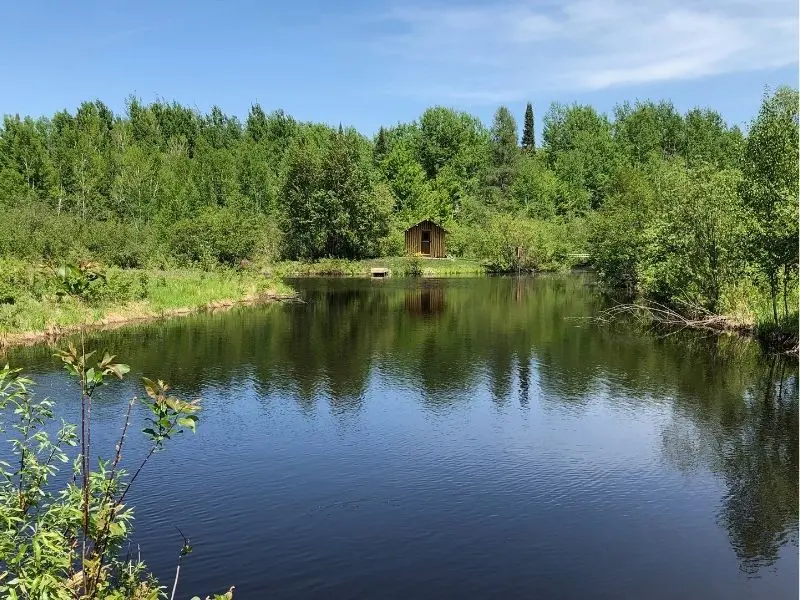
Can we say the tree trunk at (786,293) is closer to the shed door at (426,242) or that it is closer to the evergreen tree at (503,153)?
the shed door at (426,242)

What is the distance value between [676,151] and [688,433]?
128 metres

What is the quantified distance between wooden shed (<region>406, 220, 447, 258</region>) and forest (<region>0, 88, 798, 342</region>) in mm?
1958

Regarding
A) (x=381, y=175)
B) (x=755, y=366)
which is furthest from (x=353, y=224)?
(x=755, y=366)

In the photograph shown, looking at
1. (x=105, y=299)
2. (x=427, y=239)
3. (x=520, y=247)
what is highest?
(x=427, y=239)

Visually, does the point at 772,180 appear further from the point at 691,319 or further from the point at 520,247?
the point at 520,247

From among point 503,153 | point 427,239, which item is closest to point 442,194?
point 427,239

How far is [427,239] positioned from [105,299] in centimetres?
6038

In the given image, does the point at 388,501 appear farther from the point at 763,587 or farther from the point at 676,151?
the point at 676,151

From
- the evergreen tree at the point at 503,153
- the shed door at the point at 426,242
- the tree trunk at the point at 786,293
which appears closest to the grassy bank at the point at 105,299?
the tree trunk at the point at 786,293

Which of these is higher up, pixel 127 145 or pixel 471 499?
Answer: pixel 127 145

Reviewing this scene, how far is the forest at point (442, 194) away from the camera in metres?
34.8

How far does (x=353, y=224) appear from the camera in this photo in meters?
89.9

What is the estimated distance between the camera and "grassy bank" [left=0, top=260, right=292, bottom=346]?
3278 centimetres

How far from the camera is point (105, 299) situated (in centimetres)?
3888
